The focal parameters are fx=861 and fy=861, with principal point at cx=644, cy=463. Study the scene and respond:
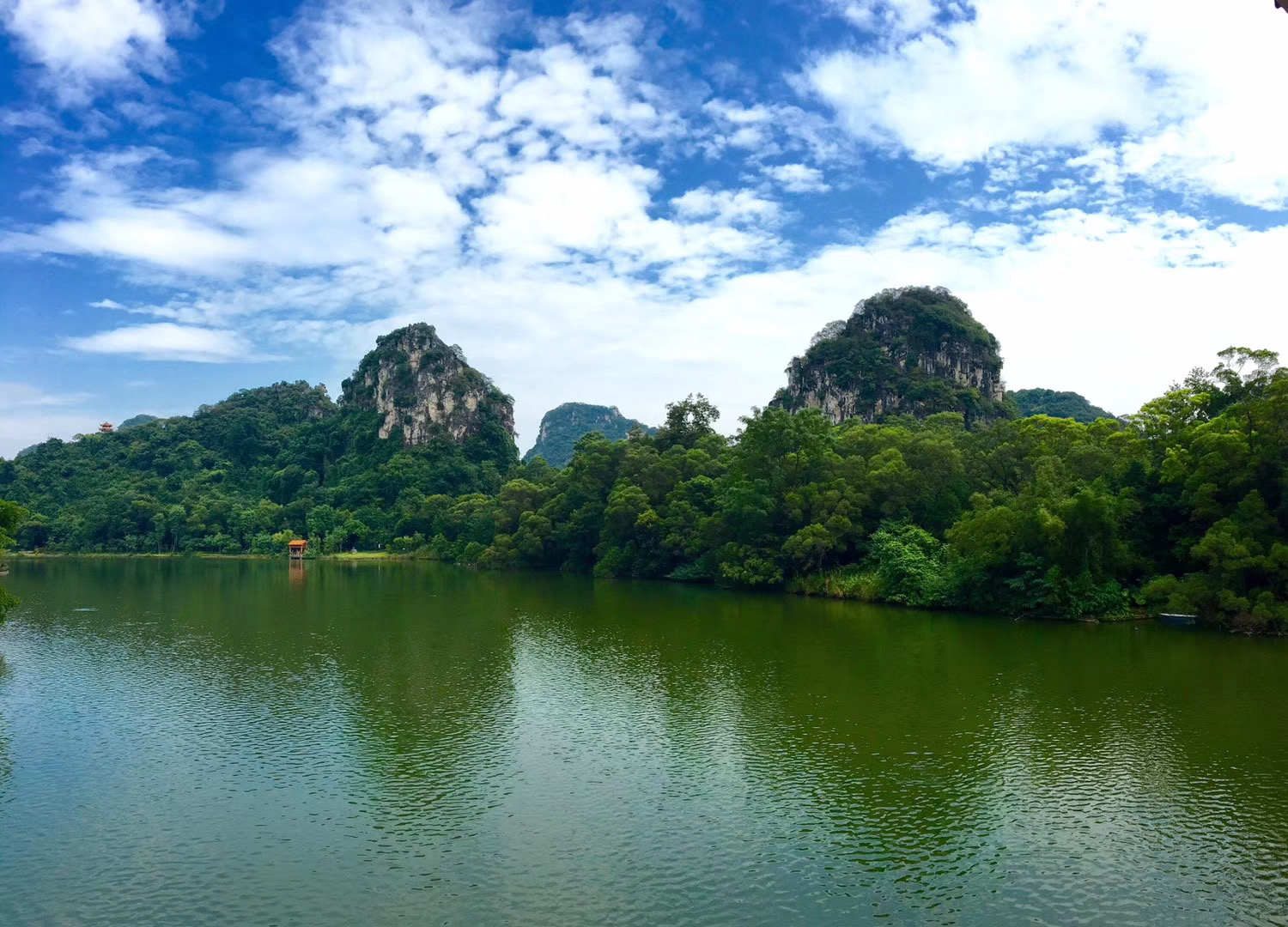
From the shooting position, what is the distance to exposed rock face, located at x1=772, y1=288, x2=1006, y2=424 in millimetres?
86250

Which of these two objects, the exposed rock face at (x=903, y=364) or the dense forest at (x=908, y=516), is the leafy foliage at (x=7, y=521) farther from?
the exposed rock face at (x=903, y=364)

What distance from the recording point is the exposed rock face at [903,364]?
86.2 m

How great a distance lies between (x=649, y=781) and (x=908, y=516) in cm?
2820

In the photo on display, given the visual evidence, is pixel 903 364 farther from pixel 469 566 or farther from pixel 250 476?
pixel 250 476

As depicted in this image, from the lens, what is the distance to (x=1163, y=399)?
33.8 meters

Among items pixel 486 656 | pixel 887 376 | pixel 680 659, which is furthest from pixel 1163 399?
pixel 887 376

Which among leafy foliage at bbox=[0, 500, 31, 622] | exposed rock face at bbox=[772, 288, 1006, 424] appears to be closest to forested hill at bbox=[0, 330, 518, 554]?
exposed rock face at bbox=[772, 288, 1006, 424]

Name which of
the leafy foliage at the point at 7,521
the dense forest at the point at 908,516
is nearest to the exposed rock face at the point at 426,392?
the dense forest at the point at 908,516

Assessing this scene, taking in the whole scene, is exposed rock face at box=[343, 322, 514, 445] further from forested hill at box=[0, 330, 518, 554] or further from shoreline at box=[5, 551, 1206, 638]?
shoreline at box=[5, 551, 1206, 638]

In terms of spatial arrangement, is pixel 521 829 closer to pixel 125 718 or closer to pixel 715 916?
pixel 715 916

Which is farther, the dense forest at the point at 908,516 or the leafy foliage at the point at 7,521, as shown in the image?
the dense forest at the point at 908,516

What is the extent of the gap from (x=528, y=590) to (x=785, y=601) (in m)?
14.5

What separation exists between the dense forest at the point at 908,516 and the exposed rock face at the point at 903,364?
25995 millimetres

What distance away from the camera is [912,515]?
38969 mm
